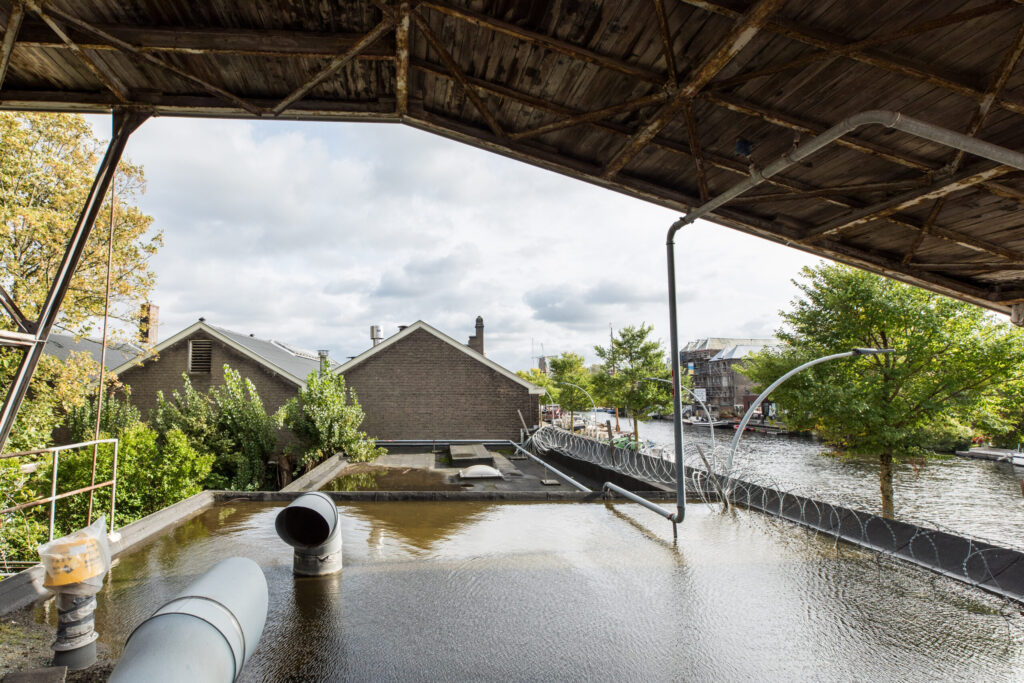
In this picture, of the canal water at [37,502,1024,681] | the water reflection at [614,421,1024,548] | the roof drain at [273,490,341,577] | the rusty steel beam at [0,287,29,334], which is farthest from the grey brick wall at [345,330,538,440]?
the rusty steel beam at [0,287,29,334]

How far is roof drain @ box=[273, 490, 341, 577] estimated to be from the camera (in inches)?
261

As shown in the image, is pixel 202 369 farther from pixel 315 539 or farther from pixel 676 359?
pixel 676 359

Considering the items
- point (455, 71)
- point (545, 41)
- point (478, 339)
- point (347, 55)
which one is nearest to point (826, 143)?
point (545, 41)

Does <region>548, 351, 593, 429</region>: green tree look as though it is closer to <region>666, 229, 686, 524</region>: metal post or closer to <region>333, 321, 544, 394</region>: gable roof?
<region>333, 321, 544, 394</region>: gable roof

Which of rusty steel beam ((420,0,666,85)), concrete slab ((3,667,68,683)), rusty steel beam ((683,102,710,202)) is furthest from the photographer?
rusty steel beam ((683,102,710,202))

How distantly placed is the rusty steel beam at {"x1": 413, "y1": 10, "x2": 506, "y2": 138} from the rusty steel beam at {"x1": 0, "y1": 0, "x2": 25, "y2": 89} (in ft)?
11.6

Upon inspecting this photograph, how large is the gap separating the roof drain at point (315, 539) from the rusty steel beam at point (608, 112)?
5.21 meters

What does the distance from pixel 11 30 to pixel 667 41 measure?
6049 mm

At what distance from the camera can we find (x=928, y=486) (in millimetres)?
33344

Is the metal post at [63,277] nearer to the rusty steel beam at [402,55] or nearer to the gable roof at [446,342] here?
the rusty steel beam at [402,55]

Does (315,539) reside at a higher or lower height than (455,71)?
lower

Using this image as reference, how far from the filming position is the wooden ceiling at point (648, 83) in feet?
15.0

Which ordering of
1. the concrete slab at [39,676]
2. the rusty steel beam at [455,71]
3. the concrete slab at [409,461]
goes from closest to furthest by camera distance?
the concrete slab at [39,676], the rusty steel beam at [455,71], the concrete slab at [409,461]

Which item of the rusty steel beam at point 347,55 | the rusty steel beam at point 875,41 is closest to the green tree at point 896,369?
the rusty steel beam at point 875,41
